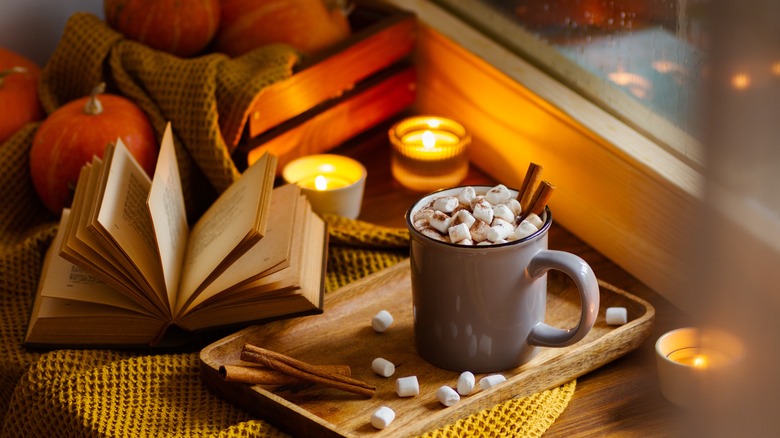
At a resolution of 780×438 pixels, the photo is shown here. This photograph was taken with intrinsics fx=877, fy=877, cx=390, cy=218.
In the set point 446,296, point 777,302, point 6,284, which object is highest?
point 777,302

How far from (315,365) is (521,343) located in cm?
19

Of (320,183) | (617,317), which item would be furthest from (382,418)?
Result: (320,183)

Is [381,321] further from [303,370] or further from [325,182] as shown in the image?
[325,182]

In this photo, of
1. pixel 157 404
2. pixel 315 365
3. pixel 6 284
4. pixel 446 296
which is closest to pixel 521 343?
pixel 446 296

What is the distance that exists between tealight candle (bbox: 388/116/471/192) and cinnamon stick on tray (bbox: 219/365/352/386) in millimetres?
427

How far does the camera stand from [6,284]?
3.17 ft

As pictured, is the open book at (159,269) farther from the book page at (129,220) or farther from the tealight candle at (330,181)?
the tealight candle at (330,181)

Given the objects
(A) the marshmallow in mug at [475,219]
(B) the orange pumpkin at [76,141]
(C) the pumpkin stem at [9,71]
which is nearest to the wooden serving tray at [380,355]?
(A) the marshmallow in mug at [475,219]

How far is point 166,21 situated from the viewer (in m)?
1.17

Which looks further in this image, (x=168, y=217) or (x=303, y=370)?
(x=168, y=217)

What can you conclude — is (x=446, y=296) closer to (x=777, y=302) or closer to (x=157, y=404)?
(x=157, y=404)

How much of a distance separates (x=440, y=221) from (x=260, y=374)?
0.21 metres

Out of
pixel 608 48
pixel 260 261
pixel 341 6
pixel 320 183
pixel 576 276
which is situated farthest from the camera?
pixel 341 6

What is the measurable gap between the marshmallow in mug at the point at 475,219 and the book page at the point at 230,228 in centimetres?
16
